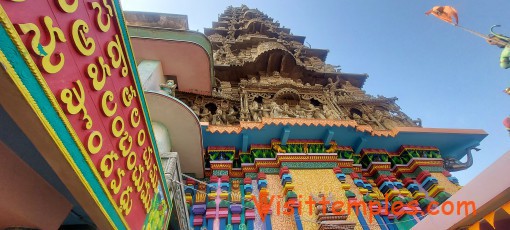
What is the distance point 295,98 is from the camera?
27.9 feet

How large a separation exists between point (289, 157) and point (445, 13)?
3.98m

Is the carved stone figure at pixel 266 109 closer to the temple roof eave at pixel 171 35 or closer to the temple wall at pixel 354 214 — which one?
the temple roof eave at pixel 171 35

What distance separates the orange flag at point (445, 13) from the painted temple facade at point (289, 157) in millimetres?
2583

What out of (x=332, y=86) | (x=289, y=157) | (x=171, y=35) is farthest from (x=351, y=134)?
(x=171, y=35)

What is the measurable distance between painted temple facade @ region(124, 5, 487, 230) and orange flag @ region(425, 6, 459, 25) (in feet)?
8.47

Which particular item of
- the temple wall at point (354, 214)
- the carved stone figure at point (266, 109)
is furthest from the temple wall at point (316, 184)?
the carved stone figure at point (266, 109)

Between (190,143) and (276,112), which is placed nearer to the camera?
(190,143)

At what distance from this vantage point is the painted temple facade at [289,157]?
473 centimetres

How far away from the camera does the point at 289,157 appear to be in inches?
226

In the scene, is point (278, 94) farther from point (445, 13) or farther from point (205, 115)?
point (445, 13)

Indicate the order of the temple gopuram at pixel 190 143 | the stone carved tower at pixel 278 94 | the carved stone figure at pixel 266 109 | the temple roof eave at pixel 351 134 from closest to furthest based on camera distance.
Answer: the temple gopuram at pixel 190 143 → the temple roof eave at pixel 351 134 → the carved stone figure at pixel 266 109 → the stone carved tower at pixel 278 94

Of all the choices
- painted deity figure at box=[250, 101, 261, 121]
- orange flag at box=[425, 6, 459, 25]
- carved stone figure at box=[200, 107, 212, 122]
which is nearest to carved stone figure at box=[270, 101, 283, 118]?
painted deity figure at box=[250, 101, 261, 121]

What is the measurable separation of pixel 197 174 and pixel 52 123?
13.7 feet

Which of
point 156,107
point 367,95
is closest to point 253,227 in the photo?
point 156,107
